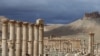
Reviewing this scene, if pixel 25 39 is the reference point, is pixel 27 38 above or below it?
above

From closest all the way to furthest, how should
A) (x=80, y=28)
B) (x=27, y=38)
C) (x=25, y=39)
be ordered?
(x=25, y=39) < (x=27, y=38) < (x=80, y=28)

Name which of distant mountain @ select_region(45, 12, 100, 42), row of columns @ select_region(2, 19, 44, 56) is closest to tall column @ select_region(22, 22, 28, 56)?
row of columns @ select_region(2, 19, 44, 56)

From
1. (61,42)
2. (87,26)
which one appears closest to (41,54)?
(61,42)

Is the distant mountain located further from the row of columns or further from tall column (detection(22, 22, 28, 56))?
tall column (detection(22, 22, 28, 56))

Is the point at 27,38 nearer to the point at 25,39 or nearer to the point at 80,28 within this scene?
the point at 25,39

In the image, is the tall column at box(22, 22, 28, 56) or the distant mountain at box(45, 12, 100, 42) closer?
the tall column at box(22, 22, 28, 56)

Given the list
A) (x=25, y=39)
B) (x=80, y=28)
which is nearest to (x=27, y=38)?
(x=25, y=39)

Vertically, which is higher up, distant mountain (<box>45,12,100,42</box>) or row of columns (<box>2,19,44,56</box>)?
distant mountain (<box>45,12,100,42</box>)

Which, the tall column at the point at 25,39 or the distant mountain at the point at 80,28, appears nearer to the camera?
the tall column at the point at 25,39

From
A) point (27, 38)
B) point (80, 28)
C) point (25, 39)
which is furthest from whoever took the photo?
point (80, 28)

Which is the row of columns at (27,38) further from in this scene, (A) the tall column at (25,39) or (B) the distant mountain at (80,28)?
(B) the distant mountain at (80,28)

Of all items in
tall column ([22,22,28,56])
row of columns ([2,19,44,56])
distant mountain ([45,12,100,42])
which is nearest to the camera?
row of columns ([2,19,44,56])

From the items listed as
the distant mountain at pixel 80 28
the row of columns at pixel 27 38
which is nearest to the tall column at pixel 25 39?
the row of columns at pixel 27 38

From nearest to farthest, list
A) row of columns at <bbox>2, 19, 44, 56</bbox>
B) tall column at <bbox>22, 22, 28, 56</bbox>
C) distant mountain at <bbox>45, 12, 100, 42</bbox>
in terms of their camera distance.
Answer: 1. row of columns at <bbox>2, 19, 44, 56</bbox>
2. tall column at <bbox>22, 22, 28, 56</bbox>
3. distant mountain at <bbox>45, 12, 100, 42</bbox>
